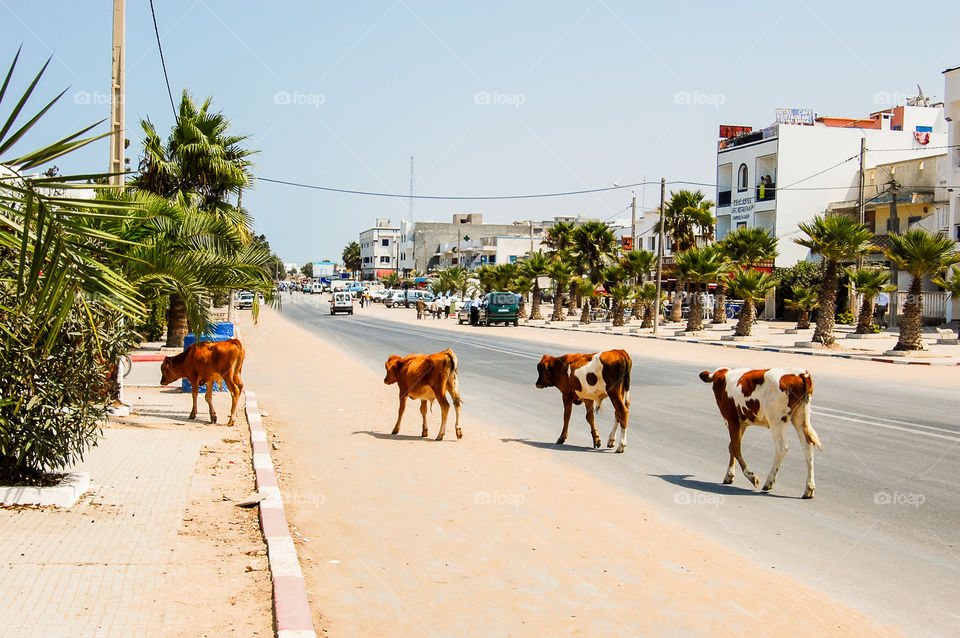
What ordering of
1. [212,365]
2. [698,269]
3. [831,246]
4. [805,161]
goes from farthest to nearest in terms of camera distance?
1. [805,161]
2. [698,269]
3. [831,246]
4. [212,365]

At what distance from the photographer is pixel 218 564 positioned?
6055mm

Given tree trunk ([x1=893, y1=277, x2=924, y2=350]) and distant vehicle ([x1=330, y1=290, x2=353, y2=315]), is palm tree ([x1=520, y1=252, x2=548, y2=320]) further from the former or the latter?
tree trunk ([x1=893, y1=277, x2=924, y2=350])

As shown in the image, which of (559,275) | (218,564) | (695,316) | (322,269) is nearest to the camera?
(218,564)

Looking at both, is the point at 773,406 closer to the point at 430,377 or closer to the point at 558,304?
the point at 430,377

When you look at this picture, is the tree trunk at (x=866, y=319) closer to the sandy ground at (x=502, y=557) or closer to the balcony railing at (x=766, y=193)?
the balcony railing at (x=766, y=193)

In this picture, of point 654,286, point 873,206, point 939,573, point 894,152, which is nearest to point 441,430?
point 939,573

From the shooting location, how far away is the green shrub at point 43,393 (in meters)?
6.96

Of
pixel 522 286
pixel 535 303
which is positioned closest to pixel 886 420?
pixel 535 303

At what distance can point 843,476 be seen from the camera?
9.47 metres

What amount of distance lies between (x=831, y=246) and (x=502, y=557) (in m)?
27.3

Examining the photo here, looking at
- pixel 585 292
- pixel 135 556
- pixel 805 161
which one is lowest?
pixel 135 556

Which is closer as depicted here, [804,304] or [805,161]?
[804,304]

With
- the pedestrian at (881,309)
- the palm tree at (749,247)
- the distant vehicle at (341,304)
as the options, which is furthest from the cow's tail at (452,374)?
the distant vehicle at (341,304)

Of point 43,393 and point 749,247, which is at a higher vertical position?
point 749,247
